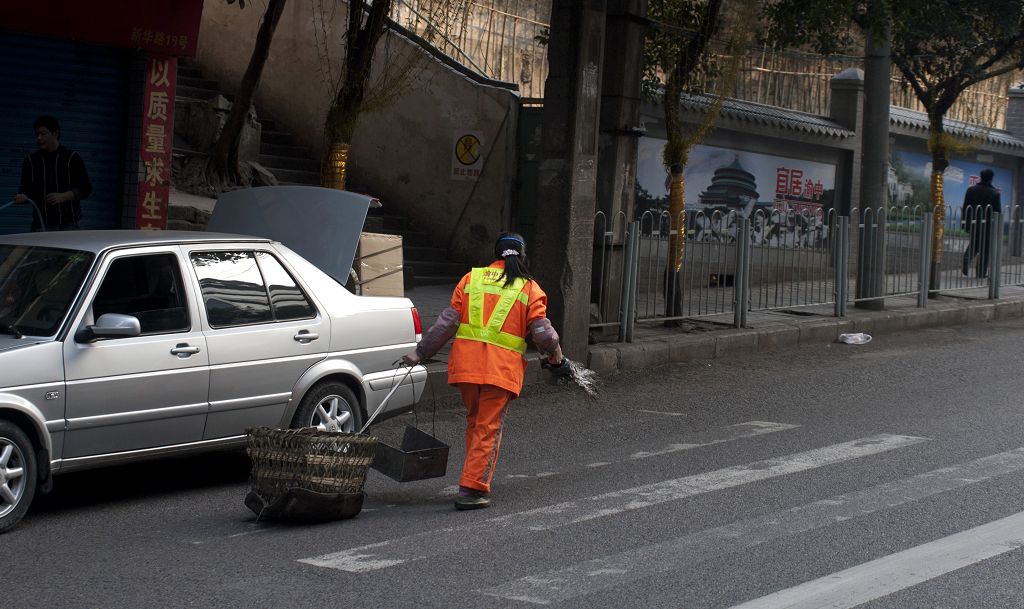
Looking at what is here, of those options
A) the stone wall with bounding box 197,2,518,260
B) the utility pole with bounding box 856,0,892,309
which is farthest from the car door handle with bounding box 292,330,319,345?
the utility pole with bounding box 856,0,892,309

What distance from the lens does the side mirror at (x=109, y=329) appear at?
6.12 meters

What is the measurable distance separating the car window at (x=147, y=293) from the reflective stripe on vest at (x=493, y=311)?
1.56 m

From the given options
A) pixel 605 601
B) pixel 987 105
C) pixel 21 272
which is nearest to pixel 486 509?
pixel 605 601

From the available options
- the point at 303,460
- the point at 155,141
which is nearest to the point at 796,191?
the point at 155,141

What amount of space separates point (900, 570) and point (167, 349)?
386 centimetres

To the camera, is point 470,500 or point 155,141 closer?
point 470,500

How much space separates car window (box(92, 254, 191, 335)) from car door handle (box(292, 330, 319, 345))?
0.70 metres

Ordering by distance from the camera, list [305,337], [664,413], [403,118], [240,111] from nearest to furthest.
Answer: [305,337], [664,413], [240,111], [403,118]

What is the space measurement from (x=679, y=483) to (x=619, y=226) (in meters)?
5.80

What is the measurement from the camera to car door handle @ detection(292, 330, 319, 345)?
7172mm

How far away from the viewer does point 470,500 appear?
666 cm

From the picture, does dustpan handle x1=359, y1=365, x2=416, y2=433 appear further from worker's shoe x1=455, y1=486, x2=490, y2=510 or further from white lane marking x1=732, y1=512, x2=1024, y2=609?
white lane marking x1=732, y1=512, x2=1024, y2=609

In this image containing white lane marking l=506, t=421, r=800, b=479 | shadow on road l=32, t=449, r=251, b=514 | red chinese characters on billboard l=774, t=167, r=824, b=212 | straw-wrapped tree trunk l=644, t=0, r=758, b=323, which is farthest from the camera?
red chinese characters on billboard l=774, t=167, r=824, b=212

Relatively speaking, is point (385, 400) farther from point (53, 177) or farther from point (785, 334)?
point (785, 334)
